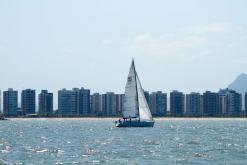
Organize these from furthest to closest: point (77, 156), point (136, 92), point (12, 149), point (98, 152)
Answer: point (136, 92) < point (12, 149) < point (98, 152) < point (77, 156)

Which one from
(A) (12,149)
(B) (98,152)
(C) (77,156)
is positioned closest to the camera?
(C) (77,156)

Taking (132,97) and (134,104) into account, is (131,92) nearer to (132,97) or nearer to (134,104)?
(132,97)

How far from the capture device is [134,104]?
13562cm

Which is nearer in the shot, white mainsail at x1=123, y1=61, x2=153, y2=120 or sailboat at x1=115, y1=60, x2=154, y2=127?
white mainsail at x1=123, y1=61, x2=153, y2=120

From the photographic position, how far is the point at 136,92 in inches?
5320

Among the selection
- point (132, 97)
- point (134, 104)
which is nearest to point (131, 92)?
point (132, 97)

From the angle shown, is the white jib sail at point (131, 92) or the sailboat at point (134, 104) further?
the sailboat at point (134, 104)

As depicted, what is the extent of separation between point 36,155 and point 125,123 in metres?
73.5

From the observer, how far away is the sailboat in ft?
443

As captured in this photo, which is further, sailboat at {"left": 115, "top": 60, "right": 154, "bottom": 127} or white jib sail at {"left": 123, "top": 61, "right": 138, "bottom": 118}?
sailboat at {"left": 115, "top": 60, "right": 154, "bottom": 127}

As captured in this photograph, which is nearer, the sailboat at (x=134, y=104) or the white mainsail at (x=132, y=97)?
the white mainsail at (x=132, y=97)

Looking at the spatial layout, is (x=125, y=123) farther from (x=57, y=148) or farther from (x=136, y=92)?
(x=57, y=148)

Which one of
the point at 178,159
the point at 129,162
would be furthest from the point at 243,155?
the point at 129,162

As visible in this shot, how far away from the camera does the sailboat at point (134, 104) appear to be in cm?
13512
